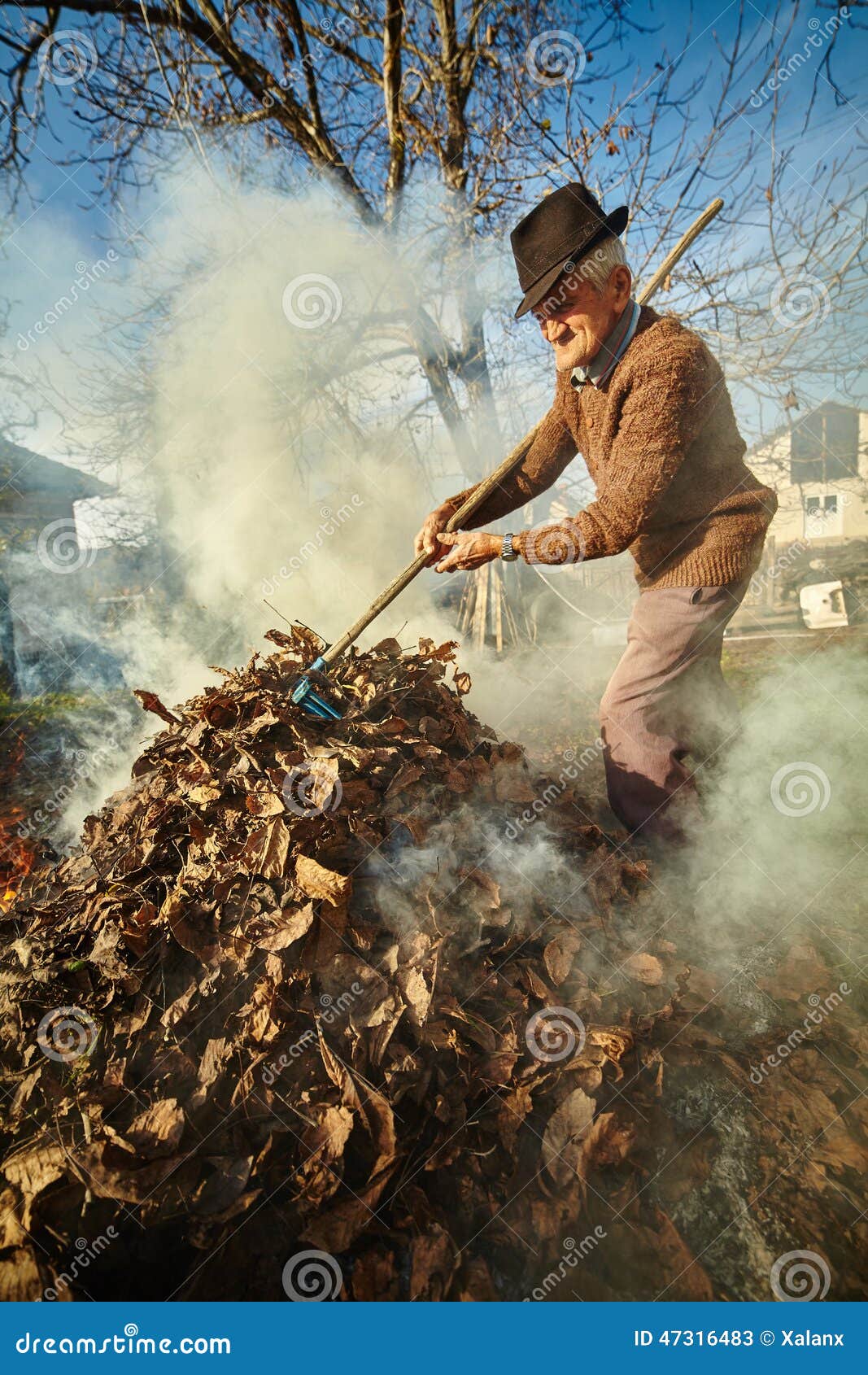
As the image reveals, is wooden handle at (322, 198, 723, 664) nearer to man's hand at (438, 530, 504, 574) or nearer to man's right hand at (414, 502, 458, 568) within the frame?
man's right hand at (414, 502, 458, 568)

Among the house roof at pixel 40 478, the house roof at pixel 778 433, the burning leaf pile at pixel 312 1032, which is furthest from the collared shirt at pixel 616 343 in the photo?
the house roof at pixel 40 478

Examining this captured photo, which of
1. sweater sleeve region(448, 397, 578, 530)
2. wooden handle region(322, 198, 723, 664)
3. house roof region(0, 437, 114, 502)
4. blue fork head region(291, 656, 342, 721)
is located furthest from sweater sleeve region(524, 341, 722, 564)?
house roof region(0, 437, 114, 502)

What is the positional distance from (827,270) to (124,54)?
7705 mm

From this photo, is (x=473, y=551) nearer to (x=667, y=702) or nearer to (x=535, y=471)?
(x=535, y=471)

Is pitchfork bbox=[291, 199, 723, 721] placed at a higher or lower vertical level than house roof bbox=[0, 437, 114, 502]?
lower

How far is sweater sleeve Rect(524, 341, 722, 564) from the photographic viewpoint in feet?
8.03

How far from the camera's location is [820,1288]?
1541mm

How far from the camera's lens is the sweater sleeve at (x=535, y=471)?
3217 millimetres

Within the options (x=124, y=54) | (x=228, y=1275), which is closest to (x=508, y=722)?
(x=228, y=1275)

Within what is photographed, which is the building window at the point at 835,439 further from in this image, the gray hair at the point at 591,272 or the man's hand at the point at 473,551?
the man's hand at the point at 473,551

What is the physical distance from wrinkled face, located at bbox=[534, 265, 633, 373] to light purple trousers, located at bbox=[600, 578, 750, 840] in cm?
122

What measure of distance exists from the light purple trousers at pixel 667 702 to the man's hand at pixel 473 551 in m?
0.80

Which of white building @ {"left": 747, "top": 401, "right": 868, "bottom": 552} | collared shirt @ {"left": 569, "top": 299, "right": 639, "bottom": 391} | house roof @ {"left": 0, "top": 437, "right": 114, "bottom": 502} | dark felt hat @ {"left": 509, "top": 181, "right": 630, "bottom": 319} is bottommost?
white building @ {"left": 747, "top": 401, "right": 868, "bottom": 552}

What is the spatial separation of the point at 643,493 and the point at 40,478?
14384 millimetres
